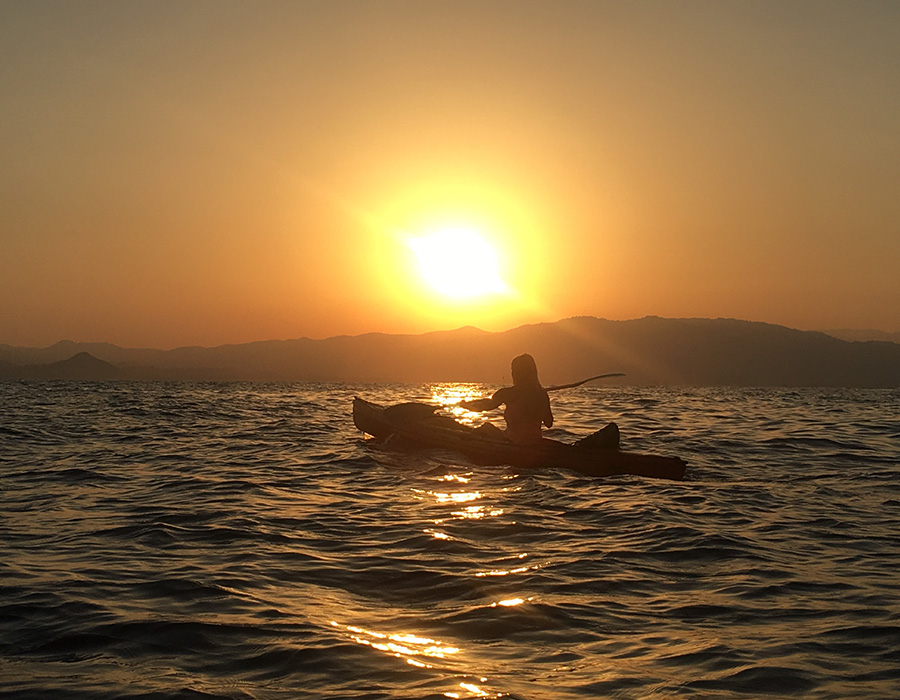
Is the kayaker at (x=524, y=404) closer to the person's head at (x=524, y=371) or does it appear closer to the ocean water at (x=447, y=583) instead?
the person's head at (x=524, y=371)

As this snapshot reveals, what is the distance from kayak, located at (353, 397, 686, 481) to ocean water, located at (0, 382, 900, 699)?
0.33 m

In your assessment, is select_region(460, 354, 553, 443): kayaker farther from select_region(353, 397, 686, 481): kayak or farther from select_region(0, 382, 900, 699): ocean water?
select_region(0, 382, 900, 699): ocean water

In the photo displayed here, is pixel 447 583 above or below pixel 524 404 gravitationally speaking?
below

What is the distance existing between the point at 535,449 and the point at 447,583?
910 centimetres

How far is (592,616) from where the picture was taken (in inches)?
276

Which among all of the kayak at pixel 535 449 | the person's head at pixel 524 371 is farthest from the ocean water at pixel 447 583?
the person's head at pixel 524 371

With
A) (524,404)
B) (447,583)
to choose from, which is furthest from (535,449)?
(447,583)

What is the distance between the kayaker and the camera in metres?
17.3

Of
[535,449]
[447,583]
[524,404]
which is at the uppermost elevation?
[524,404]

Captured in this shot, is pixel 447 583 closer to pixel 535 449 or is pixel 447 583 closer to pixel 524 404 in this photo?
pixel 535 449

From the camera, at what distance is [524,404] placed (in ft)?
57.5

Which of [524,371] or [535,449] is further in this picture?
[524,371]

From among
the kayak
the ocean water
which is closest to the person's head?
the kayak

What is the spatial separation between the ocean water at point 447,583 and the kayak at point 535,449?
0.33 metres
